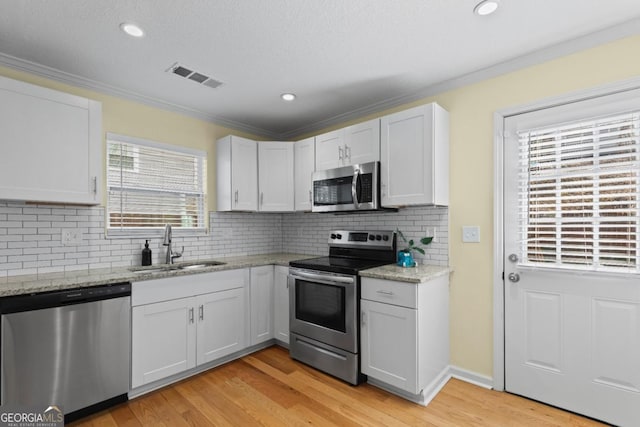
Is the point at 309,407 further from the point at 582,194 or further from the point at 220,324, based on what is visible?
the point at 582,194

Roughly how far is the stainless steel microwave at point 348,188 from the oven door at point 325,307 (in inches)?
26.9

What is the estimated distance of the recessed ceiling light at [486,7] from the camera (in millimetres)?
1713

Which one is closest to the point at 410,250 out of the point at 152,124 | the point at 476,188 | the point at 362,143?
the point at 476,188

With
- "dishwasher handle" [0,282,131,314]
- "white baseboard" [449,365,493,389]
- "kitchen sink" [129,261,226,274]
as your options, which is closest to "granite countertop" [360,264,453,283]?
"white baseboard" [449,365,493,389]

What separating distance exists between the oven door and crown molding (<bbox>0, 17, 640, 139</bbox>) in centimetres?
176

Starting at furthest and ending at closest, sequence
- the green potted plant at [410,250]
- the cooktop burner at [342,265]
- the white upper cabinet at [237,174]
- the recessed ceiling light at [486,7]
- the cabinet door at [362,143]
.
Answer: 1. the white upper cabinet at [237,174]
2. the cabinet door at [362,143]
3. the green potted plant at [410,250]
4. the cooktop burner at [342,265]
5. the recessed ceiling light at [486,7]

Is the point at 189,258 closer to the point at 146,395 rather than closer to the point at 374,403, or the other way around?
the point at 146,395

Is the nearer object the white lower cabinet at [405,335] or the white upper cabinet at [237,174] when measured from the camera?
the white lower cabinet at [405,335]

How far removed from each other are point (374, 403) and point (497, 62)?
271 cm

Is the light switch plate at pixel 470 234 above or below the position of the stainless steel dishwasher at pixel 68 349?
above

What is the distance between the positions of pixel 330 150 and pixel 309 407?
7.37ft

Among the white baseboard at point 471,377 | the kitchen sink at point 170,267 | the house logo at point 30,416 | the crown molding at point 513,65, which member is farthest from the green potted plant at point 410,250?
the house logo at point 30,416

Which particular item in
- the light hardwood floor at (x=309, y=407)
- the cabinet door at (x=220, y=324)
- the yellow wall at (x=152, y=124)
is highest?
the yellow wall at (x=152, y=124)

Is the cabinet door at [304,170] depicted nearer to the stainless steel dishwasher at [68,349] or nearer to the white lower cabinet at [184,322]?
the white lower cabinet at [184,322]
